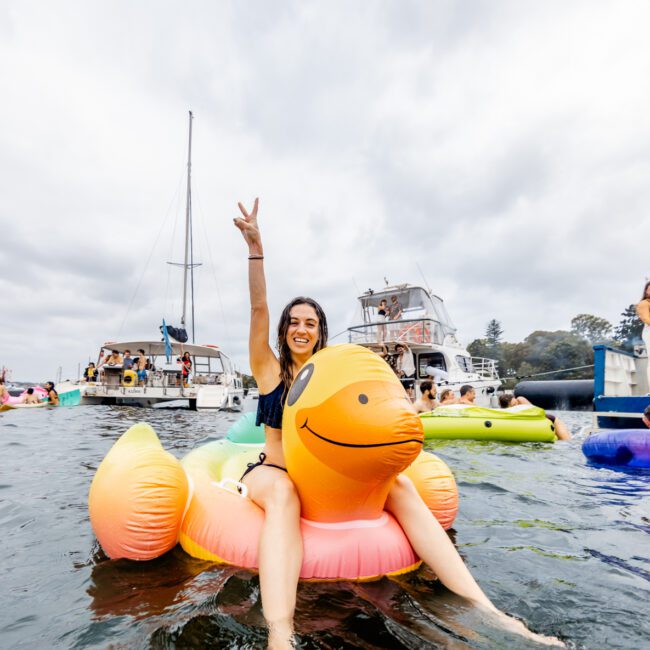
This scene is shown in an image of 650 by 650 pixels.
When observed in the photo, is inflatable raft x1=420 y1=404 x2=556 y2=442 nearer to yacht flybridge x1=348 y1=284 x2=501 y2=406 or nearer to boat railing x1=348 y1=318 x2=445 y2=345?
yacht flybridge x1=348 y1=284 x2=501 y2=406

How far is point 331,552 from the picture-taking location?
73.3 inches

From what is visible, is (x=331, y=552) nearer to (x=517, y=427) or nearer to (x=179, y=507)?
(x=179, y=507)

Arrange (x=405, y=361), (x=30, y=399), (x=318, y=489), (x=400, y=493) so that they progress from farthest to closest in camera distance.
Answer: (x=30, y=399) → (x=405, y=361) → (x=400, y=493) → (x=318, y=489)

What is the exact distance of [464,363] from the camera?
15.7 meters

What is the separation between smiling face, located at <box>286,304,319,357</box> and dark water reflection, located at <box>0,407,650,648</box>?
1.10 metres

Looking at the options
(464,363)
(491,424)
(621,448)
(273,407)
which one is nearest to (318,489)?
(273,407)

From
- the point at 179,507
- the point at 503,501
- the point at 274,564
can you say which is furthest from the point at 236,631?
the point at 503,501

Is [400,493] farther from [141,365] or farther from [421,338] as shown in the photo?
[141,365]

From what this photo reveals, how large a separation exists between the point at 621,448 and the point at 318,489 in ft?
14.4

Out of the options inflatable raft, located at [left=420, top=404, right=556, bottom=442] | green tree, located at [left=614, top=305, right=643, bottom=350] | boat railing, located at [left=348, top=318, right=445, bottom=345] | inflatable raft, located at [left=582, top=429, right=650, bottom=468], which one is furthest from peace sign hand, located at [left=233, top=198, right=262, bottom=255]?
green tree, located at [left=614, top=305, right=643, bottom=350]

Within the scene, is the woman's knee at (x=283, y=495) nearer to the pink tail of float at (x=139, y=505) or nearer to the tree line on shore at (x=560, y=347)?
the pink tail of float at (x=139, y=505)

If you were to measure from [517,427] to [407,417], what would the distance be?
5.86m

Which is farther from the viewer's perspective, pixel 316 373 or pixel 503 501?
pixel 503 501

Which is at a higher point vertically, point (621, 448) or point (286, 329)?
point (286, 329)
